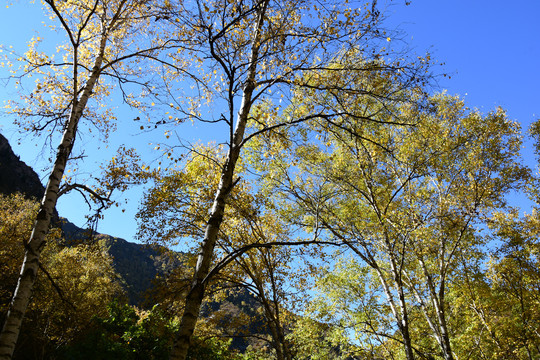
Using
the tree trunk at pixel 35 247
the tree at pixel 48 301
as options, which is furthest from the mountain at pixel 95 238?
the tree at pixel 48 301

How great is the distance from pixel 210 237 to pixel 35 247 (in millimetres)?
2844

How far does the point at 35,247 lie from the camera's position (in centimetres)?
422

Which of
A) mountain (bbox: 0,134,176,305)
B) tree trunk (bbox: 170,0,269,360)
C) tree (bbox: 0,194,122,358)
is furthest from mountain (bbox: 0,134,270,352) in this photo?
tree (bbox: 0,194,122,358)

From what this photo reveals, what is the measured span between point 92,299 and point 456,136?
21.2m

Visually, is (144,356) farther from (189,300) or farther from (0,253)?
(189,300)

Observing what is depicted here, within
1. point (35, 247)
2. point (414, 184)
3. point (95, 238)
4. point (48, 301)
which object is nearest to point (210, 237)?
point (35, 247)

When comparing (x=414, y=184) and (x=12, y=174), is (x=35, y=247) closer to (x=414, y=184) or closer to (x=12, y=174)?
(x=414, y=184)

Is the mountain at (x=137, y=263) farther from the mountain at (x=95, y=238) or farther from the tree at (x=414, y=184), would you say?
the tree at (x=414, y=184)

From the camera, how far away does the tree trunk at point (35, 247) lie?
3.65 meters

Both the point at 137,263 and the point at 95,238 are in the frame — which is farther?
the point at 137,263

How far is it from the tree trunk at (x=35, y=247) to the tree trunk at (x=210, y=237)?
2.46 meters

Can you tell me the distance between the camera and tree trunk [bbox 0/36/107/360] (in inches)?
144

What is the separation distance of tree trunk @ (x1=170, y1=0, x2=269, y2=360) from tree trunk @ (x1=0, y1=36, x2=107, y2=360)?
8.06 ft

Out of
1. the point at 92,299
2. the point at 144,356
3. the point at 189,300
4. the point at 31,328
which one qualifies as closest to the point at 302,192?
the point at 189,300
